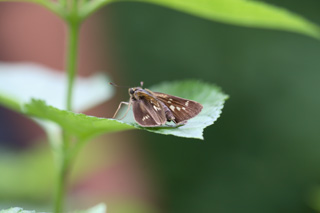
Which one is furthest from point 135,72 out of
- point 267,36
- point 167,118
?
point 167,118

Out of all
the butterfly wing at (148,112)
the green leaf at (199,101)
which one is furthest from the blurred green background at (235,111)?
the butterfly wing at (148,112)

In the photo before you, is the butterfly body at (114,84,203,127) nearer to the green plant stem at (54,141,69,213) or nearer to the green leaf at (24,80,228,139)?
the green leaf at (24,80,228,139)

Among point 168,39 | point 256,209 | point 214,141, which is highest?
point 168,39

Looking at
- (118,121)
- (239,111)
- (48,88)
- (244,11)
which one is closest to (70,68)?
(118,121)

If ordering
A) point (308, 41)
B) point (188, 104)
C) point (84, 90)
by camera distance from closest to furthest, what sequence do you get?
point (188, 104) → point (84, 90) → point (308, 41)

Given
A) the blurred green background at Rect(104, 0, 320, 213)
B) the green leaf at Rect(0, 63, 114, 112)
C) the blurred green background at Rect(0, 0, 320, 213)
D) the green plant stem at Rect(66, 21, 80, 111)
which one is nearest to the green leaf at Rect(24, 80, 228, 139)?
the green plant stem at Rect(66, 21, 80, 111)

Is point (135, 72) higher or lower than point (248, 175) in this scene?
higher

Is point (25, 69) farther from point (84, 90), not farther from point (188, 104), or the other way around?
point (188, 104)

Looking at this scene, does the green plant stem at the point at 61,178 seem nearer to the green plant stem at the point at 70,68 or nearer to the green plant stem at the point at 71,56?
the green plant stem at the point at 70,68
